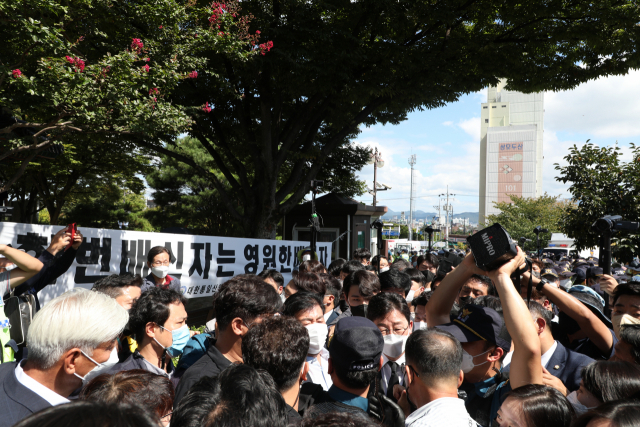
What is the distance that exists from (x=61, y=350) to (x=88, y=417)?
1093mm

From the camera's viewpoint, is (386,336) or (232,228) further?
(232,228)

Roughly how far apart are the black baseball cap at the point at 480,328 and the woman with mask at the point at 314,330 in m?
0.95

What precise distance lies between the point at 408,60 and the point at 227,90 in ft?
14.1

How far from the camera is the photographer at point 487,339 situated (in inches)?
78.0

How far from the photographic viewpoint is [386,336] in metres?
2.99

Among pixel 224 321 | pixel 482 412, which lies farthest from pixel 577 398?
pixel 224 321

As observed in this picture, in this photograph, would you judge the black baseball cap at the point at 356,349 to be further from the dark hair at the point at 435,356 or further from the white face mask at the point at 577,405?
the white face mask at the point at 577,405

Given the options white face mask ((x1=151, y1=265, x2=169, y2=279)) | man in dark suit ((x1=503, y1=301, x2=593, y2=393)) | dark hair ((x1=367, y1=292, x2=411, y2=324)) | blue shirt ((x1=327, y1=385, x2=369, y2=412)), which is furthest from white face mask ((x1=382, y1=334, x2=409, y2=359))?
white face mask ((x1=151, y1=265, x2=169, y2=279))

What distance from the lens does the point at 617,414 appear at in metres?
1.29

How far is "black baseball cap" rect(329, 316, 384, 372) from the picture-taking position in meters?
2.13

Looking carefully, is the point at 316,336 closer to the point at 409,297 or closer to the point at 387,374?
the point at 387,374

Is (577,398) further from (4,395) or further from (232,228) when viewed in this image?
(232,228)

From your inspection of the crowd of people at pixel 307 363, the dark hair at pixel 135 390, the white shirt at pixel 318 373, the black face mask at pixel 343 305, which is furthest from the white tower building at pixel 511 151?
the dark hair at pixel 135 390

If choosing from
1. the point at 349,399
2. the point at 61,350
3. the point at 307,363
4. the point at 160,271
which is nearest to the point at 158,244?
the point at 160,271
